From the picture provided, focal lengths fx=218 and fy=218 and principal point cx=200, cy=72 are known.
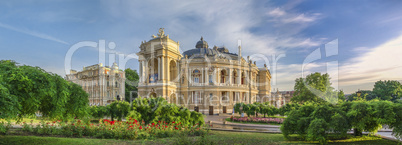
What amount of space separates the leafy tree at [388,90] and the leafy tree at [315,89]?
2813cm

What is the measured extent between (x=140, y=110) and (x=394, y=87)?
231ft

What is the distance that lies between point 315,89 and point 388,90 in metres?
35.2

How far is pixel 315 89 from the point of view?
4044cm

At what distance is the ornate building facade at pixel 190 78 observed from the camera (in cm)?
3938

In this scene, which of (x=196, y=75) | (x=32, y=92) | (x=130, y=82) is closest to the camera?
(x=32, y=92)

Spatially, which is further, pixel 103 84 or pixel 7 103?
pixel 103 84

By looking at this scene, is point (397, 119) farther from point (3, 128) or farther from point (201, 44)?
point (201, 44)

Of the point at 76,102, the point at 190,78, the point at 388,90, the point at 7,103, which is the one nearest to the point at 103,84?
the point at 190,78

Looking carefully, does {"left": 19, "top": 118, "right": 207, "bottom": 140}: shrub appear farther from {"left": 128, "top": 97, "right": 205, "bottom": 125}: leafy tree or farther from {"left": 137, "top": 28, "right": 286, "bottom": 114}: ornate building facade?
{"left": 137, "top": 28, "right": 286, "bottom": 114}: ornate building facade

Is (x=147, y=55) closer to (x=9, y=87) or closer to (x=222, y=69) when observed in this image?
(x=222, y=69)

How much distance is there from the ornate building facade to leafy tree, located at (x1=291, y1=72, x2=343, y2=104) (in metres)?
9.69

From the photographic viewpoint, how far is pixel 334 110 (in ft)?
35.1

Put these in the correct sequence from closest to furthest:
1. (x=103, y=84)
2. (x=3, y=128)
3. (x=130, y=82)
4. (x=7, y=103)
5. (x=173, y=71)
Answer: (x=7, y=103), (x=3, y=128), (x=173, y=71), (x=130, y=82), (x=103, y=84)

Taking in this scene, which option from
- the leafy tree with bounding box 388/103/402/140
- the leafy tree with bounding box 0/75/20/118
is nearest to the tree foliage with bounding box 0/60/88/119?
the leafy tree with bounding box 0/75/20/118
